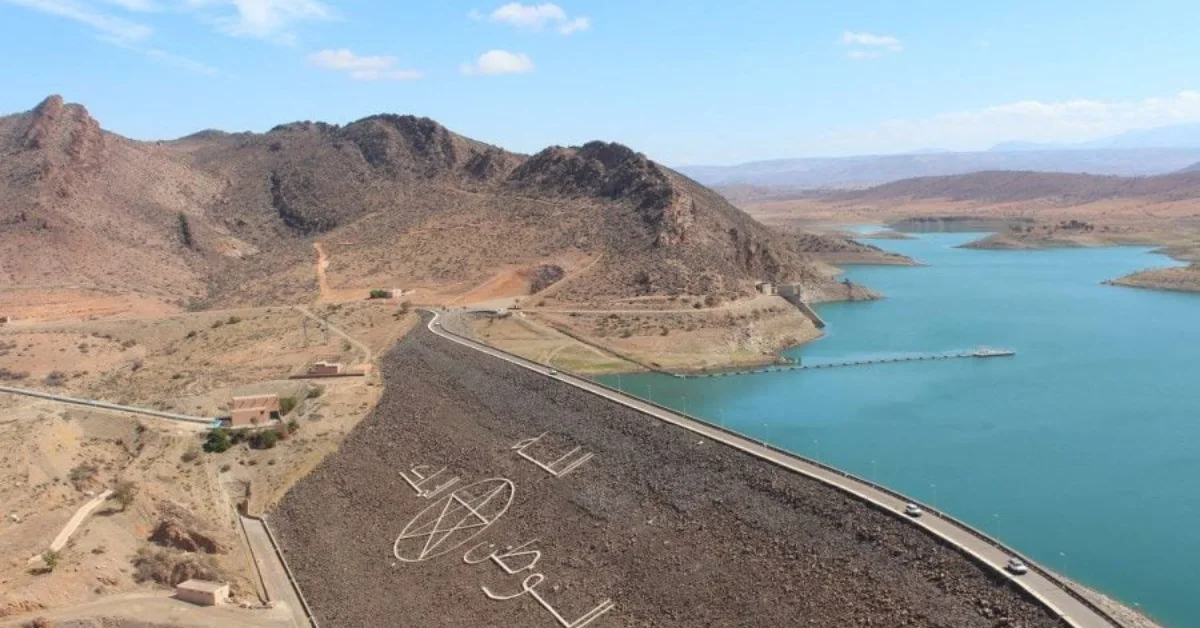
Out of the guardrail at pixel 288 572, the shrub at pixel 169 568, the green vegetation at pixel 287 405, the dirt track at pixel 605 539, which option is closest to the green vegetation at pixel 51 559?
the shrub at pixel 169 568

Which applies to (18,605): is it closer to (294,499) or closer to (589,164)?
(294,499)

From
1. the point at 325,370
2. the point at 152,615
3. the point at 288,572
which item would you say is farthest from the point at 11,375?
the point at 152,615

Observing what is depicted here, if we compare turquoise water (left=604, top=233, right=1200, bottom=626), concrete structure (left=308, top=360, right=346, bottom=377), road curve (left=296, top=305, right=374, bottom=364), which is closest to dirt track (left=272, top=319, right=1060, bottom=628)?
turquoise water (left=604, top=233, right=1200, bottom=626)

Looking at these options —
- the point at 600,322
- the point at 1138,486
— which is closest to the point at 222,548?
the point at 1138,486

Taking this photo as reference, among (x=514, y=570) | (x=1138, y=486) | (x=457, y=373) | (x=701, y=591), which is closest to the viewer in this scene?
(x=701, y=591)

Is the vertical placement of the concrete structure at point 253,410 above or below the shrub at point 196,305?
below

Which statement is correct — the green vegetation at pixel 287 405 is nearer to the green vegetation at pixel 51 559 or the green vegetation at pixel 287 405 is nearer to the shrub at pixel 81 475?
the shrub at pixel 81 475
